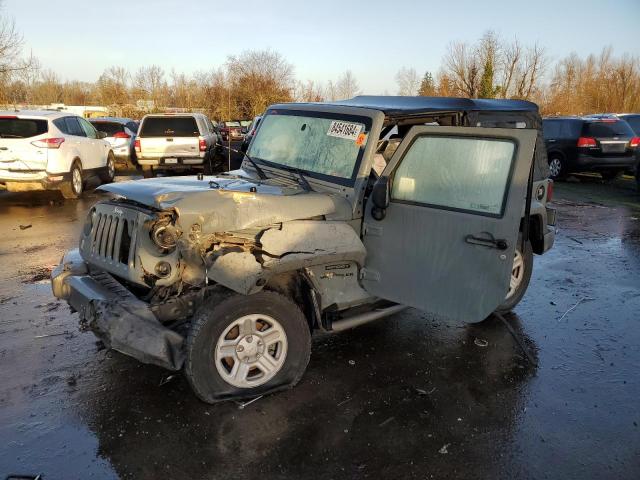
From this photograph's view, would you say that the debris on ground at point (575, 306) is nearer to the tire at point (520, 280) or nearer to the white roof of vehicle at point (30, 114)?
the tire at point (520, 280)

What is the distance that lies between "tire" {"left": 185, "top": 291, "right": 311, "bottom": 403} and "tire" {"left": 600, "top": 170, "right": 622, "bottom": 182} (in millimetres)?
13915

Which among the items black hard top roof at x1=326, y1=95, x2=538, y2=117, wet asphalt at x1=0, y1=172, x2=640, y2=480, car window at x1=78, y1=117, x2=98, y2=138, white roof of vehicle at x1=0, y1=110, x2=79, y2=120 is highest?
black hard top roof at x1=326, y1=95, x2=538, y2=117

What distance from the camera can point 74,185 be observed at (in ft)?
35.9

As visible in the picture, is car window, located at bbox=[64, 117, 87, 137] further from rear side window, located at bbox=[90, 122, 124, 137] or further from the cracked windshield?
the cracked windshield

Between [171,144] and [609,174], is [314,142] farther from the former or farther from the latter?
[609,174]

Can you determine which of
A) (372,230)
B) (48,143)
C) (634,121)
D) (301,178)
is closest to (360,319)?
(372,230)

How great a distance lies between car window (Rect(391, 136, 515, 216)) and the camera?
11.6 feet

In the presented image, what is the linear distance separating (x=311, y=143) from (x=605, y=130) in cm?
1276

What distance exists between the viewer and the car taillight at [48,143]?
988 cm

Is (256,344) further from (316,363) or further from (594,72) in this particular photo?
(594,72)

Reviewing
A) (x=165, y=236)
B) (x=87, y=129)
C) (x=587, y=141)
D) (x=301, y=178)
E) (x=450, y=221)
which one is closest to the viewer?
(x=165, y=236)

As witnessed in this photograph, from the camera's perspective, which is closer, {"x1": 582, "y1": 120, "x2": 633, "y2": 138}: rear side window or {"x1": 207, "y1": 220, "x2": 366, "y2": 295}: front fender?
{"x1": 207, "y1": 220, "x2": 366, "y2": 295}: front fender

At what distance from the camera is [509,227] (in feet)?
11.2

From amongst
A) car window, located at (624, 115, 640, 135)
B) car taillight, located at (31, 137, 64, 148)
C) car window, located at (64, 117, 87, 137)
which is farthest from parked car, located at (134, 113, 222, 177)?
car window, located at (624, 115, 640, 135)
